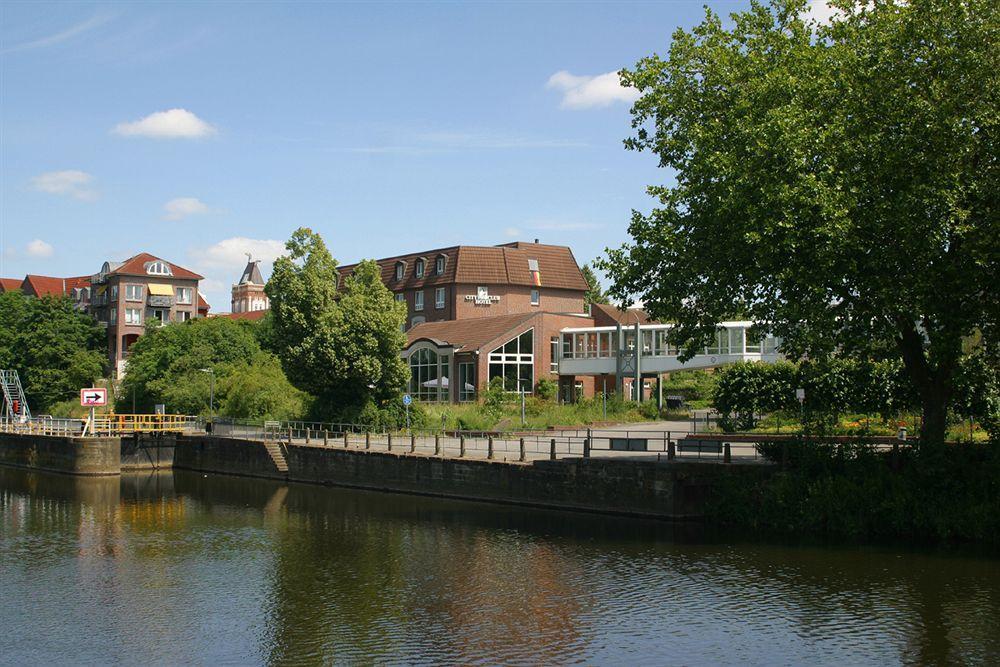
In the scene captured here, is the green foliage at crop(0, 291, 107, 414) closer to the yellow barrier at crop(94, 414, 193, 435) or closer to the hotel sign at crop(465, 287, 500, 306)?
the yellow barrier at crop(94, 414, 193, 435)

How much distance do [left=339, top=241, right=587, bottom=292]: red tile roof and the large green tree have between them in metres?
50.7

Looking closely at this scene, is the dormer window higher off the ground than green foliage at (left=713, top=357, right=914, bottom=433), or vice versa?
the dormer window

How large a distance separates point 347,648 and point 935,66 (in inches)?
785

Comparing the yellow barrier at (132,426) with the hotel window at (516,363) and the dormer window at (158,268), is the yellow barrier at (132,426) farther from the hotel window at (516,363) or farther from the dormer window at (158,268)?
the dormer window at (158,268)

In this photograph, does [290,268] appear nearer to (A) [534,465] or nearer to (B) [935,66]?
(A) [534,465]

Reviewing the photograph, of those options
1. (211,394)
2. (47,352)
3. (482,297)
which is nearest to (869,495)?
(211,394)

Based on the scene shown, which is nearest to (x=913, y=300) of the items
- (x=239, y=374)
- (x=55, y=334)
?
(x=239, y=374)

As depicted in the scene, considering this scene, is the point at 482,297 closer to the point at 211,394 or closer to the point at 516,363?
the point at 516,363

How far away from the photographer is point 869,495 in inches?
1091

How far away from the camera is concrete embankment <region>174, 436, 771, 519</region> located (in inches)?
1203

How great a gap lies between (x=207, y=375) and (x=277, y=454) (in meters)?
18.7

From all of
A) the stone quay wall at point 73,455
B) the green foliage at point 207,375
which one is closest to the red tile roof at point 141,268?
the green foliage at point 207,375

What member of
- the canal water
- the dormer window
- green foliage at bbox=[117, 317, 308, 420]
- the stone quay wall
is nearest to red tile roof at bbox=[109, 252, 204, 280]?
the dormer window

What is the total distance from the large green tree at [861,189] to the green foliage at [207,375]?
104 feet
